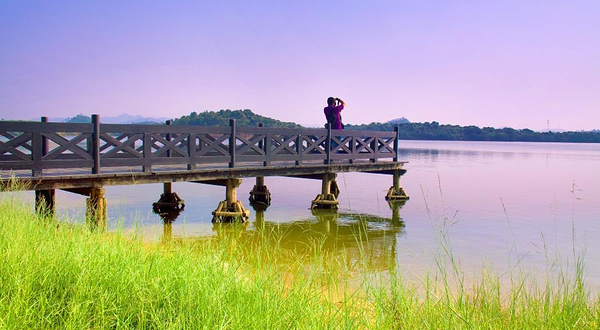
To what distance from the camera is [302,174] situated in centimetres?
1678

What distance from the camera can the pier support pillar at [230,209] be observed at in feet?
47.1

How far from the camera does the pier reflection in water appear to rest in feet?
37.1

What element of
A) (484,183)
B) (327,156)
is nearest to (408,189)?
(484,183)

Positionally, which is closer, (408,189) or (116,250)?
(116,250)

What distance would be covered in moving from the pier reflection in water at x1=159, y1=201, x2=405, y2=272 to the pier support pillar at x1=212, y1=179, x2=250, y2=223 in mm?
229

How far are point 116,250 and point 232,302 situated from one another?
176 centimetres

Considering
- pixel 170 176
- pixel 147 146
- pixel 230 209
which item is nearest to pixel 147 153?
pixel 147 146

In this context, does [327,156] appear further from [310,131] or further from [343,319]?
[343,319]

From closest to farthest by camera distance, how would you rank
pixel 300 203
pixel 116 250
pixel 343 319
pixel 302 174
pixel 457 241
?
pixel 343 319 < pixel 116 250 < pixel 457 241 < pixel 302 174 < pixel 300 203

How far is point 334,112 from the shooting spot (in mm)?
18125

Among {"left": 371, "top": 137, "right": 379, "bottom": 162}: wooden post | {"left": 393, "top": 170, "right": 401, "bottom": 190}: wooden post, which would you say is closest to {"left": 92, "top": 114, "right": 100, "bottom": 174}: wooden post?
{"left": 371, "top": 137, "right": 379, "bottom": 162}: wooden post

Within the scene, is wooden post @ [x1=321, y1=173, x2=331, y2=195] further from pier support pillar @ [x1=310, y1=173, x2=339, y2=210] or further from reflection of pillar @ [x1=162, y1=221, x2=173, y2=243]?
reflection of pillar @ [x1=162, y1=221, x2=173, y2=243]

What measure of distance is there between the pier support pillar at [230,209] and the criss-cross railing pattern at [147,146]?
56 centimetres

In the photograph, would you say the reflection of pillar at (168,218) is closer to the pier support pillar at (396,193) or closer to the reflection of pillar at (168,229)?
the reflection of pillar at (168,229)
